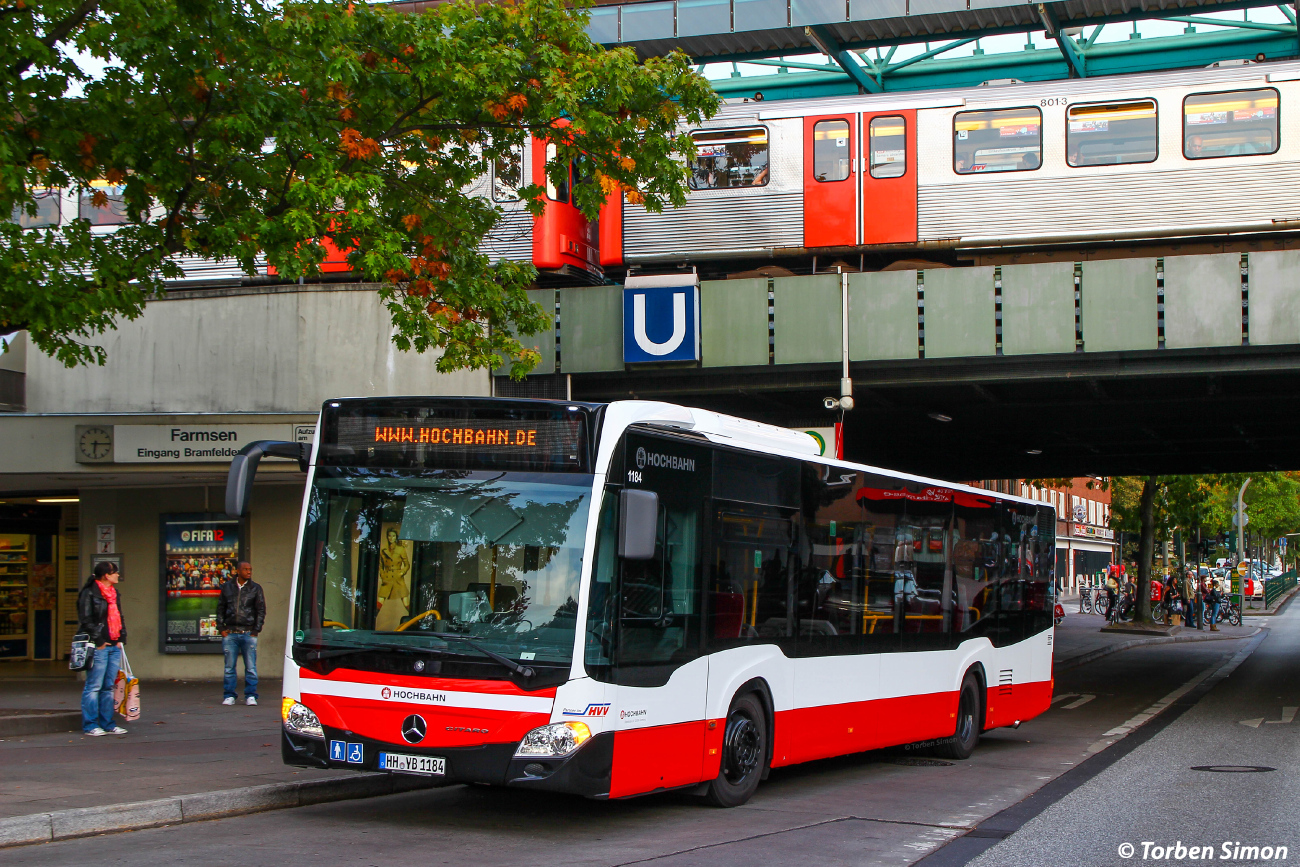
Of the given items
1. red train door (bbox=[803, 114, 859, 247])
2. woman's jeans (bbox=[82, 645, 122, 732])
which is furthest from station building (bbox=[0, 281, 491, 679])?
woman's jeans (bbox=[82, 645, 122, 732])

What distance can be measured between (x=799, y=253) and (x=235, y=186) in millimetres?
8993

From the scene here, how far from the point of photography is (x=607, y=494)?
8203 millimetres

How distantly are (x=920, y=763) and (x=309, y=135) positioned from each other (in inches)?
342

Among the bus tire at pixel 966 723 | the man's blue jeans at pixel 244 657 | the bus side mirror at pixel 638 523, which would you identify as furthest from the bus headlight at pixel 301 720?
the man's blue jeans at pixel 244 657

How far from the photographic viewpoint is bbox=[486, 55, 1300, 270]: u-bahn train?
17.8 m

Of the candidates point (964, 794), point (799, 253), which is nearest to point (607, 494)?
point (964, 794)

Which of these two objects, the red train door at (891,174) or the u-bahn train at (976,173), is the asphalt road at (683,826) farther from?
the red train door at (891,174)

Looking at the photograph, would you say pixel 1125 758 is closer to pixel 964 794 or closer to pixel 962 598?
pixel 962 598

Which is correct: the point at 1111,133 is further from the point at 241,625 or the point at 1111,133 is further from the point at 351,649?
the point at 351,649

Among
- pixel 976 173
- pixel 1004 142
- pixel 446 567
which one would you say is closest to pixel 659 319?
pixel 976 173

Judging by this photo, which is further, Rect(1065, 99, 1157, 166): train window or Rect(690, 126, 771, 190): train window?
Rect(690, 126, 771, 190): train window

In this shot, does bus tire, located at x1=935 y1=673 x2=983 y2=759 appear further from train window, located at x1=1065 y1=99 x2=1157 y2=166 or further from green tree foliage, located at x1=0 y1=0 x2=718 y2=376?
train window, located at x1=1065 y1=99 x2=1157 y2=166

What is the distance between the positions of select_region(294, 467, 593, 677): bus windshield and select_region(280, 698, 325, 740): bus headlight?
0.38m

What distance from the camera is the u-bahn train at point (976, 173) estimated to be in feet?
58.4
